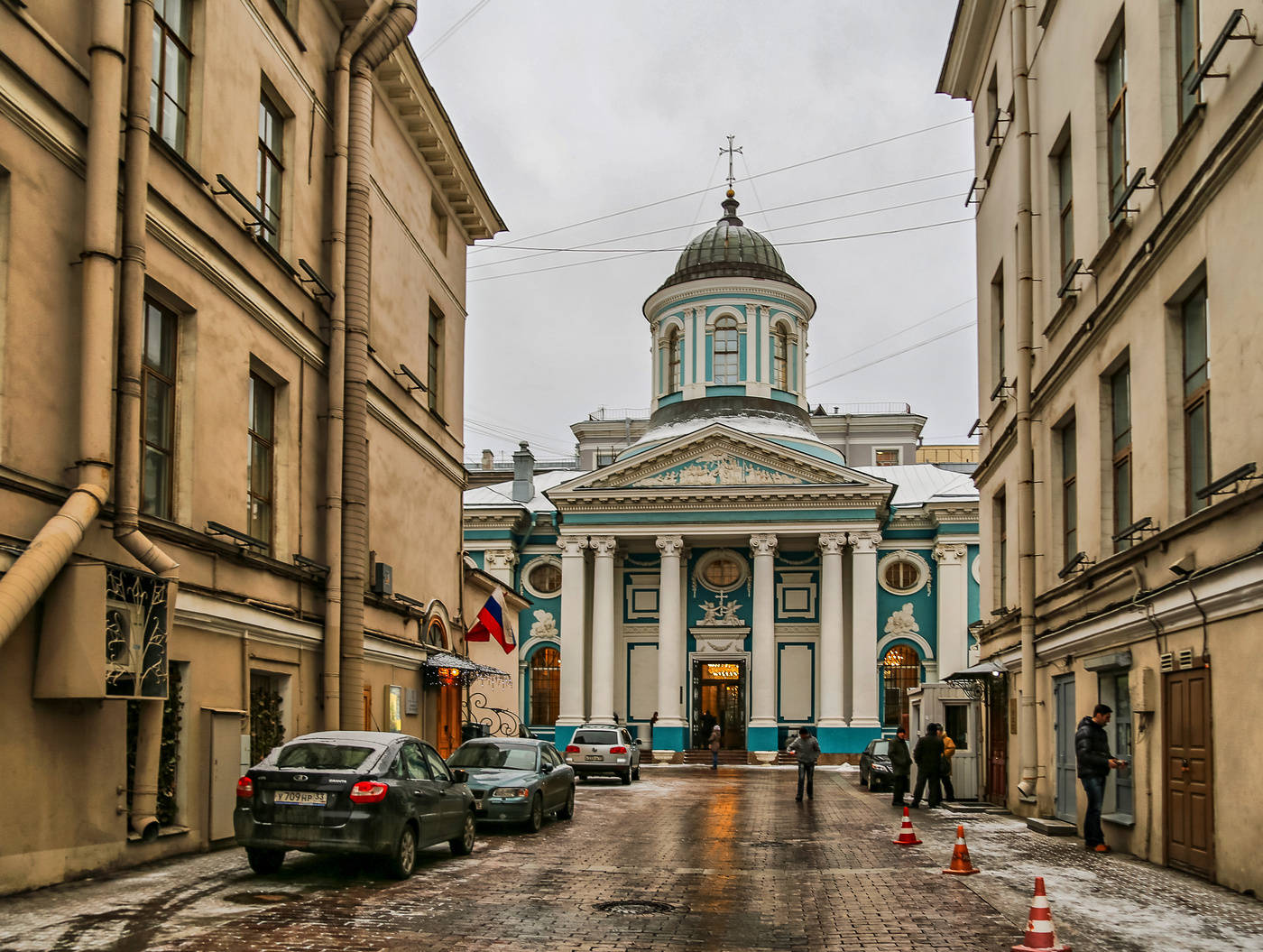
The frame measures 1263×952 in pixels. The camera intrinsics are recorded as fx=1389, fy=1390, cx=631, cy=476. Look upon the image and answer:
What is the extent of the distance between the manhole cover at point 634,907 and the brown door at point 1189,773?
5.26m

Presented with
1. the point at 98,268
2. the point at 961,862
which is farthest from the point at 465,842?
the point at 98,268

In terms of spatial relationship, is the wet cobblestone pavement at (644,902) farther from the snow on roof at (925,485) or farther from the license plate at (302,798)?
the snow on roof at (925,485)

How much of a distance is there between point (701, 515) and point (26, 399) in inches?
1738

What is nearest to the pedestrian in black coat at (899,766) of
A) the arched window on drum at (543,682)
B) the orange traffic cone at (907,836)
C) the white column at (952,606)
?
the orange traffic cone at (907,836)

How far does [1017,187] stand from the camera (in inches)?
880

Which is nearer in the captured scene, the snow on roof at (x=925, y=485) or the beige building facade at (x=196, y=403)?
the beige building facade at (x=196, y=403)

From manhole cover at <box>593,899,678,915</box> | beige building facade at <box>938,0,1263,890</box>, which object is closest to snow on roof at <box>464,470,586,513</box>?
beige building facade at <box>938,0,1263,890</box>

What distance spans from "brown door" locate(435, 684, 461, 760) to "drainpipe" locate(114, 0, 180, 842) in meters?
12.9

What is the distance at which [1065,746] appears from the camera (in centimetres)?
1948

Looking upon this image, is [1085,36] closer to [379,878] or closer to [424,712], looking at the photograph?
[379,878]

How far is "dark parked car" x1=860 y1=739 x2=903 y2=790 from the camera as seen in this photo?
3328cm

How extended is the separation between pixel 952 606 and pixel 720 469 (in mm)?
10988

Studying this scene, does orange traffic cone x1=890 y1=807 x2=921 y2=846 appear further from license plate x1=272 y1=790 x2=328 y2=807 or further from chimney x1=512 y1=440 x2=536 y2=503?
chimney x1=512 y1=440 x2=536 y2=503

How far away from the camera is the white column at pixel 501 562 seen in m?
59.1
